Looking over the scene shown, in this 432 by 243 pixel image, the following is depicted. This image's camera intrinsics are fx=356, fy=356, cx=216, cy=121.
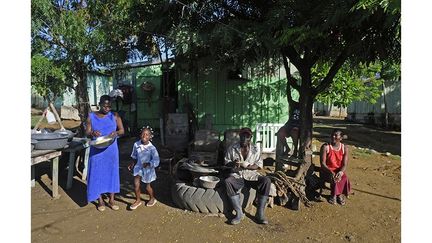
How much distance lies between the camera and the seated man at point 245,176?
16.5 ft

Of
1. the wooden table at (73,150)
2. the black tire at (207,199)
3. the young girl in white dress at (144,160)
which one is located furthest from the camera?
the wooden table at (73,150)


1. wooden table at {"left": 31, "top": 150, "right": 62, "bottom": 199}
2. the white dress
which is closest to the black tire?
the white dress

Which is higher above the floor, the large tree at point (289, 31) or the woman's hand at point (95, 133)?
the large tree at point (289, 31)

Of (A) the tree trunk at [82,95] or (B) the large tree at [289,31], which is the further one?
(A) the tree trunk at [82,95]

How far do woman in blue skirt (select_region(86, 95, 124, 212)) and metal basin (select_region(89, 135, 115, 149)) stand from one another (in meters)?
0.06

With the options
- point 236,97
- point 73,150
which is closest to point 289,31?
point 73,150

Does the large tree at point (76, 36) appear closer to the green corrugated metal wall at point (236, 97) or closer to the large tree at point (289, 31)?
the green corrugated metal wall at point (236, 97)

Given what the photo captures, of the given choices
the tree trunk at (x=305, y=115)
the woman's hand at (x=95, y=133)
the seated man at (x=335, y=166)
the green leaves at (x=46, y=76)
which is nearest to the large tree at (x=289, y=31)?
the tree trunk at (x=305, y=115)

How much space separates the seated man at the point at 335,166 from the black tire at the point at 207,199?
1.35 m

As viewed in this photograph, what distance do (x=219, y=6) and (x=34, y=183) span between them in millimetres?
4652

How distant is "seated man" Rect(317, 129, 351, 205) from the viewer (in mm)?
5730

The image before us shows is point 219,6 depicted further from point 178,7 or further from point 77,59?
point 77,59

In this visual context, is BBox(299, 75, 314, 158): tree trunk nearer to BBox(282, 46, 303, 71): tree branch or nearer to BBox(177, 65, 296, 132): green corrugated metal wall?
BBox(282, 46, 303, 71): tree branch

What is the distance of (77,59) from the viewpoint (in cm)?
822
